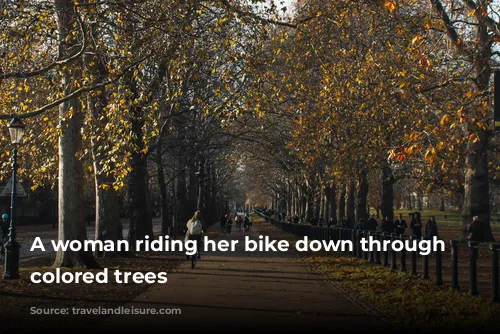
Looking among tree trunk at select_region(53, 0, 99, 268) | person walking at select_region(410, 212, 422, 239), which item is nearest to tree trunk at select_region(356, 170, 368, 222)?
person walking at select_region(410, 212, 422, 239)

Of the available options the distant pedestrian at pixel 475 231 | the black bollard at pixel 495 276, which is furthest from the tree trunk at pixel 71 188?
the distant pedestrian at pixel 475 231

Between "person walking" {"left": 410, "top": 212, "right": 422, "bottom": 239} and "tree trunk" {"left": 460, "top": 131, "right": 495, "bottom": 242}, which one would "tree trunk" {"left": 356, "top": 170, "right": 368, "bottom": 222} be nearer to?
"person walking" {"left": 410, "top": 212, "right": 422, "bottom": 239}

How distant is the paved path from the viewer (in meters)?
10.2

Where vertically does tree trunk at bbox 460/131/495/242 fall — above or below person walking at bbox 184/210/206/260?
above

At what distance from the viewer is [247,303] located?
12.7 metres

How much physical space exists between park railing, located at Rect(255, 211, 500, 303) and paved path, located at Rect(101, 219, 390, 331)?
92.2 inches

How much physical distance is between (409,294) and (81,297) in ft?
19.8

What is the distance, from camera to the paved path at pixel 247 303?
10203 millimetres

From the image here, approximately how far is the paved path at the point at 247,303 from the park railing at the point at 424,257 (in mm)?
2341

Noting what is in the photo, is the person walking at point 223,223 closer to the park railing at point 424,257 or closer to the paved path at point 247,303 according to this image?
the park railing at point 424,257

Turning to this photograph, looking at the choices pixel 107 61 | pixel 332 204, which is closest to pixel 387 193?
pixel 332 204

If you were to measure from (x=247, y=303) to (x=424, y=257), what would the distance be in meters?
6.44

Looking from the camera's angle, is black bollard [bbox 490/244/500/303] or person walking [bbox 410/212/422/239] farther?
person walking [bbox 410/212/422/239]

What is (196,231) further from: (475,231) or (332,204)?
(332,204)
